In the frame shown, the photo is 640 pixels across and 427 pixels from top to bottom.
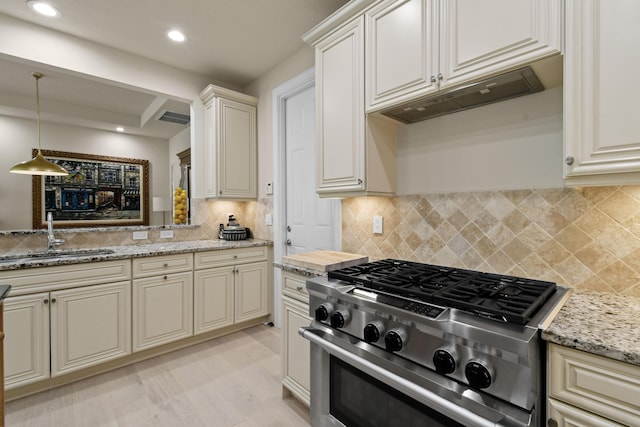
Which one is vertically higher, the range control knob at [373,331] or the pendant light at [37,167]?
the pendant light at [37,167]

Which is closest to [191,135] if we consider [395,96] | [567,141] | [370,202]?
[370,202]

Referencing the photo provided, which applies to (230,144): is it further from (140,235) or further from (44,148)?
(44,148)

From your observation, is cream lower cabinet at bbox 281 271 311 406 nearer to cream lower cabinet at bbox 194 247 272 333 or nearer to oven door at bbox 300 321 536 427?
oven door at bbox 300 321 536 427

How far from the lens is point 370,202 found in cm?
217

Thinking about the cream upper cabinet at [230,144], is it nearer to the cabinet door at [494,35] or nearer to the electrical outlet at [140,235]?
the electrical outlet at [140,235]

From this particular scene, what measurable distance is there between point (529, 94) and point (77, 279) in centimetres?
310

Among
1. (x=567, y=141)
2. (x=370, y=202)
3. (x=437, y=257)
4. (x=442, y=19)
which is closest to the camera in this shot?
(x=567, y=141)

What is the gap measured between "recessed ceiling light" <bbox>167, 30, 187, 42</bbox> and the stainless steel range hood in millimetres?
2071

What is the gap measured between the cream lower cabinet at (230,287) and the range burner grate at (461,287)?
1734mm

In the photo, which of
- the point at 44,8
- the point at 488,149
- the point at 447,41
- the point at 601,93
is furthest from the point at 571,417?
the point at 44,8

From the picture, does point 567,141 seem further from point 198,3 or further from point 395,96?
point 198,3

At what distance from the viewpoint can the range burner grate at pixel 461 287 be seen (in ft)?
3.24

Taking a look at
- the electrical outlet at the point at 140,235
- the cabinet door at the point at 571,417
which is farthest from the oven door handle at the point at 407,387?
the electrical outlet at the point at 140,235

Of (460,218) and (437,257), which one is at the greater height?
(460,218)
